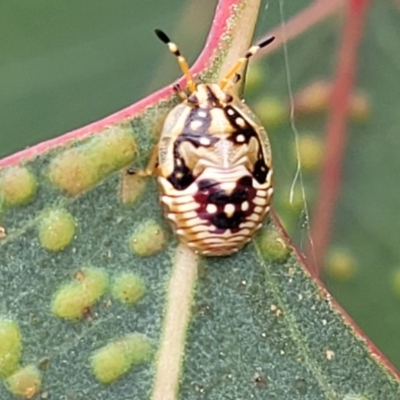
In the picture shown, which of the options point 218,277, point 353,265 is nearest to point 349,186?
point 353,265

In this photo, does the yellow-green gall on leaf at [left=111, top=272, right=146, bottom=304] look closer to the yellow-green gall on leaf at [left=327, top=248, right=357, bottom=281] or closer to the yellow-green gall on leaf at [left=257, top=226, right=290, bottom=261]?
the yellow-green gall on leaf at [left=257, top=226, right=290, bottom=261]

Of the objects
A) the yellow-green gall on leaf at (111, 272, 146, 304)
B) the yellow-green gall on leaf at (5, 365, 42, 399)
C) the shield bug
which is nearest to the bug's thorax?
the shield bug

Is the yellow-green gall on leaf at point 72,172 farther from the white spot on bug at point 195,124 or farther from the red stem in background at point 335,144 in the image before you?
the red stem in background at point 335,144

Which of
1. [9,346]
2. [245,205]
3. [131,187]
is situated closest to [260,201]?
[245,205]

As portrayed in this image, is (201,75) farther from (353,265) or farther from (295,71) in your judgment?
(353,265)

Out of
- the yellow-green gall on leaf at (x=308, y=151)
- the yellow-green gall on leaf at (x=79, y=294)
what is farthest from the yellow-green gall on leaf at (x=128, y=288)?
the yellow-green gall on leaf at (x=308, y=151)

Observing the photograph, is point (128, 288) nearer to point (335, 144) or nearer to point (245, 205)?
point (245, 205)
